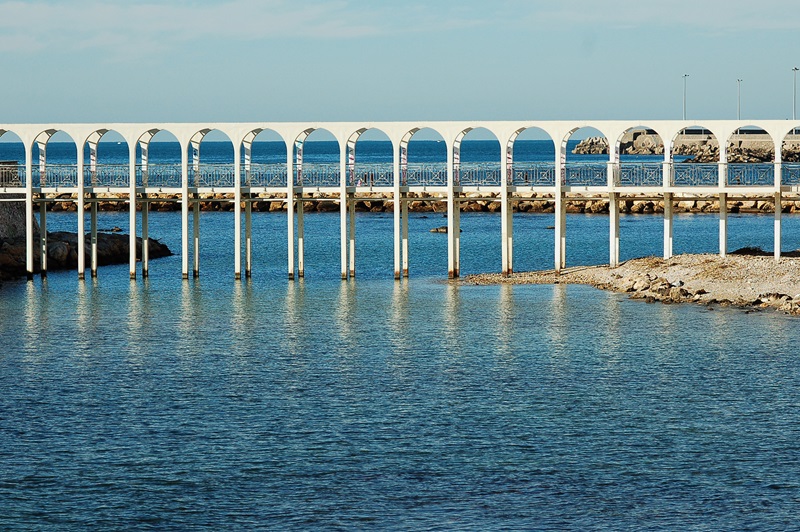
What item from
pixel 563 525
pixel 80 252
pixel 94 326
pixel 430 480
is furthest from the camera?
pixel 80 252

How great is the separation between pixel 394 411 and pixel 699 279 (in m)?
20.0

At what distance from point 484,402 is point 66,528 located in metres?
10.7

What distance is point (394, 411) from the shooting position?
86.9ft

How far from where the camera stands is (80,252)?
50.6 meters

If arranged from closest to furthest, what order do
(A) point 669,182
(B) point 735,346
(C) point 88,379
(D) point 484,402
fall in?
(D) point 484,402, (C) point 88,379, (B) point 735,346, (A) point 669,182

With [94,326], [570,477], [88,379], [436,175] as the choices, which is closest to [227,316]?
[94,326]

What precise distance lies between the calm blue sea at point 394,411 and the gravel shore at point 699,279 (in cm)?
144

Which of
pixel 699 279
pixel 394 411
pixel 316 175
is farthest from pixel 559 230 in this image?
pixel 394 411

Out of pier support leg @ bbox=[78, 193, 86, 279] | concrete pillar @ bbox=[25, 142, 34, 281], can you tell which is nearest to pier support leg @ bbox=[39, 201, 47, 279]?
concrete pillar @ bbox=[25, 142, 34, 281]

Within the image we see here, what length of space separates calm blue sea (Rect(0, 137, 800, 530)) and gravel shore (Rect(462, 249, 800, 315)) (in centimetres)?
144

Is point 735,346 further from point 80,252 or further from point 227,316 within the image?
point 80,252

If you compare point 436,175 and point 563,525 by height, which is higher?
point 436,175

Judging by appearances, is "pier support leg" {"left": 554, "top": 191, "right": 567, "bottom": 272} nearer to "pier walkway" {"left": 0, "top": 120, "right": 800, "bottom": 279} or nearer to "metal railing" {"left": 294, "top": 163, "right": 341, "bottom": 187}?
"pier walkway" {"left": 0, "top": 120, "right": 800, "bottom": 279}

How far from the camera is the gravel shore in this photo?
1604 inches
